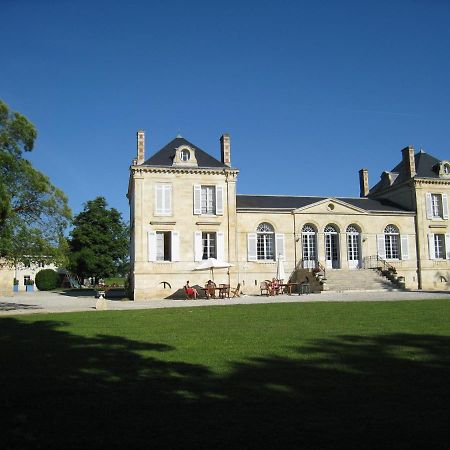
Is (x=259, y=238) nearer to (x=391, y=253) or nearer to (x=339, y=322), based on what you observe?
(x=391, y=253)

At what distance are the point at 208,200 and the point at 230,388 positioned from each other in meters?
24.3

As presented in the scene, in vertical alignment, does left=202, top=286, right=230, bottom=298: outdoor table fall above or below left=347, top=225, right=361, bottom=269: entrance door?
below

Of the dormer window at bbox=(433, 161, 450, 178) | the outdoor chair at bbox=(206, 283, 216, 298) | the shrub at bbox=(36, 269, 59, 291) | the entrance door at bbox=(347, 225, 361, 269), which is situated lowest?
the outdoor chair at bbox=(206, 283, 216, 298)

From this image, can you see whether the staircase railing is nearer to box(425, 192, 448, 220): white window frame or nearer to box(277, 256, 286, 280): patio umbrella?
box(425, 192, 448, 220): white window frame

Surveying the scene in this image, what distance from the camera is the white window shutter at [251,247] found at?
29.6 m

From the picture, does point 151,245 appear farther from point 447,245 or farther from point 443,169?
point 443,169

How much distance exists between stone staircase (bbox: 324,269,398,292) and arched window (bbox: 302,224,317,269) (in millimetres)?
1542

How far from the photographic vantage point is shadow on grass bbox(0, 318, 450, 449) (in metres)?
4.02

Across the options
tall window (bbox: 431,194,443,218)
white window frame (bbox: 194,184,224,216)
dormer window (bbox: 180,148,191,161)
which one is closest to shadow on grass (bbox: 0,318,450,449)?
white window frame (bbox: 194,184,224,216)

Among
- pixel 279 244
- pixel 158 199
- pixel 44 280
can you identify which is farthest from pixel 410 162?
pixel 44 280

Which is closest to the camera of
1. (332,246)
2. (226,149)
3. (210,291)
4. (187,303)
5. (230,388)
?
(230,388)

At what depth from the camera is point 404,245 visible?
32.1 m

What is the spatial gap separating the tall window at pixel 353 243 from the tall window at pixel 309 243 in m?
2.46

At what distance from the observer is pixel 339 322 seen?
38.4 feet
